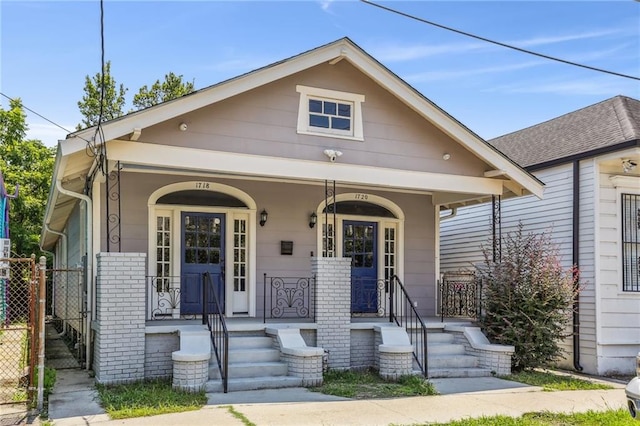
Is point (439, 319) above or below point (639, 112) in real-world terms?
below

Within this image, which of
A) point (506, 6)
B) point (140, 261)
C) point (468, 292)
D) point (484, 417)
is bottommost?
point (484, 417)

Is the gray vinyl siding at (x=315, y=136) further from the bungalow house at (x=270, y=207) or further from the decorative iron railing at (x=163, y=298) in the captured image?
the decorative iron railing at (x=163, y=298)

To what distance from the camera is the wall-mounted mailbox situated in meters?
12.0

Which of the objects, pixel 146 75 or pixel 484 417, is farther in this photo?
pixel 146 75

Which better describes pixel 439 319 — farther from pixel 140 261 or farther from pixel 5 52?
pixel 5 52

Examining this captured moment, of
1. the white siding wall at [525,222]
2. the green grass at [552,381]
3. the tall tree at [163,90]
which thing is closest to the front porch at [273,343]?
the green grass at [552,381]

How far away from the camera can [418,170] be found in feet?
37.2

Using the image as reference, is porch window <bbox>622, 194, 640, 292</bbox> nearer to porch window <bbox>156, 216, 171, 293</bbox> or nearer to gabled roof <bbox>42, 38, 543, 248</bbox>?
gabled roof <bbox>42, 38, 543, 248</bbox>

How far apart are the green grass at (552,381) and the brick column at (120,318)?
5909 mm

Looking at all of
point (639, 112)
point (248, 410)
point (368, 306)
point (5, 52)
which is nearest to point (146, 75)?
point (5, 52)

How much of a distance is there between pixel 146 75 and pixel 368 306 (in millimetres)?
21557

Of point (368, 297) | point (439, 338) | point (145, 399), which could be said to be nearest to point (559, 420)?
point (439, 338)

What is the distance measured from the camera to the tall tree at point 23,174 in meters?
27.6

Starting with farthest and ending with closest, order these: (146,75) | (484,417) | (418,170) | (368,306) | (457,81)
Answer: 1. (146,75)
2. (457,81)
3. (368,306)
4. (418,170)
5. (484,417)
